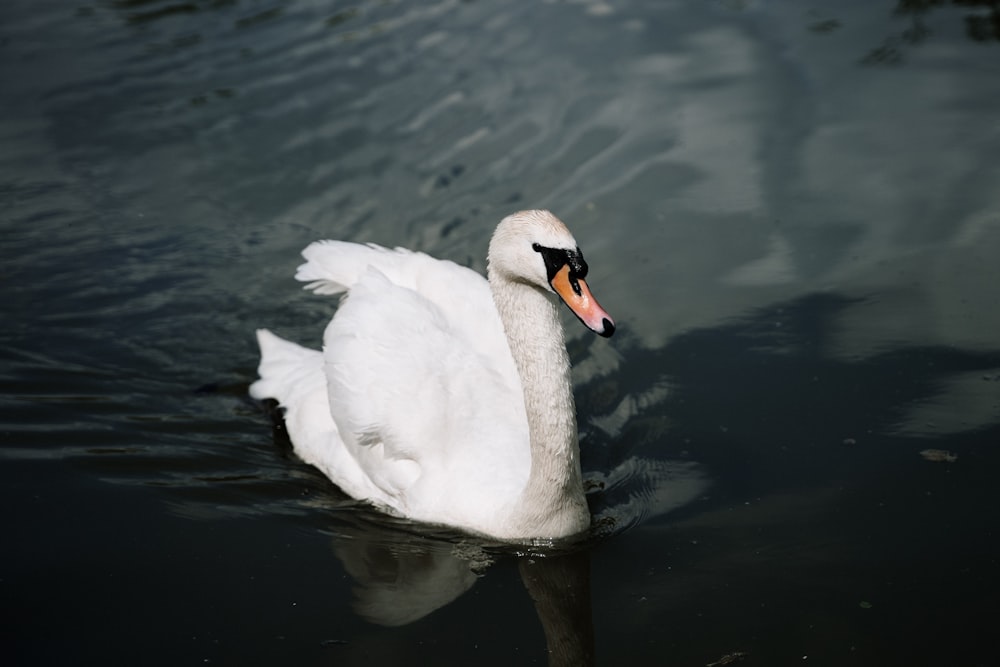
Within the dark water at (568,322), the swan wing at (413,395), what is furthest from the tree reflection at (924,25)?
the swan wing at (413,395)

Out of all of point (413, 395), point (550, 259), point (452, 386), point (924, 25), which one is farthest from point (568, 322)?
point (924, 25)

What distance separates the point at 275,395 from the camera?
24.6ft

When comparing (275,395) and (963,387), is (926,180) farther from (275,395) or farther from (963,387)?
(275,395)

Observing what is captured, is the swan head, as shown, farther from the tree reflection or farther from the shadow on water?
the tree reflection

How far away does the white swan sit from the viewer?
555cm

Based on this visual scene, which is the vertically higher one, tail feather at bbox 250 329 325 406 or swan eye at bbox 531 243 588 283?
swan eye at bbox 531 243 588 283

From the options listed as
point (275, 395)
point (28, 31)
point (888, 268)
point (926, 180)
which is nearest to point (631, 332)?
point (888, 268)

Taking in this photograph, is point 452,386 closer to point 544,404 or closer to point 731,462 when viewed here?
point 544,404

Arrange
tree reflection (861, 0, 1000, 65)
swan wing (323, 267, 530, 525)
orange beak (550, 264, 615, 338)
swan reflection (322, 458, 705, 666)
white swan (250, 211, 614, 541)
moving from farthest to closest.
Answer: tree reflection (861, 0, 1000, 65)
swan wing (323, 267, 530, 525)
white swan (250, 211, 614, 541)
swan reflection (322, 458, 705, 666)
orange beak (550, 264, 615, 338)

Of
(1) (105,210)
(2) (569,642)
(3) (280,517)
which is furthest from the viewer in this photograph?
(1) (105,210)

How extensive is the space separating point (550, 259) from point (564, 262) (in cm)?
7

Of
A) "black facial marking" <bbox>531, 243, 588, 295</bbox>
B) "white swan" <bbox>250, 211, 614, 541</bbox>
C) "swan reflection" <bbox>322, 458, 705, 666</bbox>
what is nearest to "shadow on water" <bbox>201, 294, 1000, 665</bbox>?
"swan reflection" <bbox>322, 458, 705, 666</bbox>

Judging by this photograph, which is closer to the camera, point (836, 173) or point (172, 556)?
point (172, 556)

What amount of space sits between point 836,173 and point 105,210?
20.4ft
